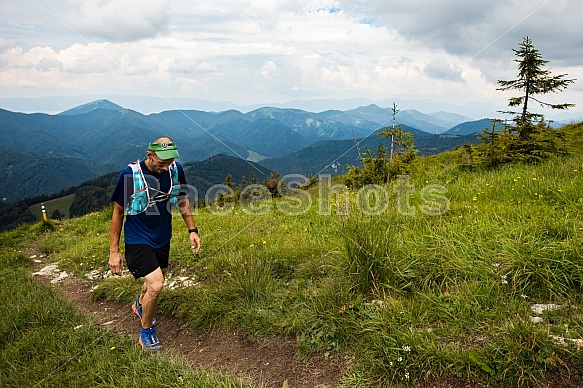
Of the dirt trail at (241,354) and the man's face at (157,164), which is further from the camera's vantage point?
the man's face at (157,164)

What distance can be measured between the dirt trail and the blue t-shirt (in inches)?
55.4

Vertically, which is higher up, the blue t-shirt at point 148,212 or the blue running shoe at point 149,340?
the blue t-shirt at point 148,212

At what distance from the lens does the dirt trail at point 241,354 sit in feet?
13.2

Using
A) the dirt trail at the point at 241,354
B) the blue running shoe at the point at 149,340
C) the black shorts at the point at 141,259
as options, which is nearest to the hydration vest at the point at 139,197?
the black shorts at the point at 141,259

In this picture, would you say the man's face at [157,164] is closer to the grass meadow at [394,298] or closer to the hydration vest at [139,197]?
the hydration vest at [139,197]

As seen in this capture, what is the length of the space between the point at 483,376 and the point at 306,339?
194cm

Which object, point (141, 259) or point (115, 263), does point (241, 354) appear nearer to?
point (141, 259)

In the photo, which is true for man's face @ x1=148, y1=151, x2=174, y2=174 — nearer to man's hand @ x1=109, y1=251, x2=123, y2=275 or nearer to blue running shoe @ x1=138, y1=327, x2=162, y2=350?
man's hand @ x1=109, y1=251, x2=123, y2=275

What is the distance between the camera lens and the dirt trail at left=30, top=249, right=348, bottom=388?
402cm

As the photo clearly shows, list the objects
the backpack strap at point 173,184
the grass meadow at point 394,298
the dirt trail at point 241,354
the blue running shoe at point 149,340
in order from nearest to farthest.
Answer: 1. the grass meadow at point 394,298
2. the dirt trail at point 241,354
3. the blue running shoe at point 149,340
4. the backpack strap at point 173,184

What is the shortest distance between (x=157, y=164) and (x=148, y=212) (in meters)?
0.65

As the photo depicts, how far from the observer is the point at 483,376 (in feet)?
11.0

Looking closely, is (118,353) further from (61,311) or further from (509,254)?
(509,254)

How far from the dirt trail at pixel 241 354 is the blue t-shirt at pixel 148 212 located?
4.61ft
